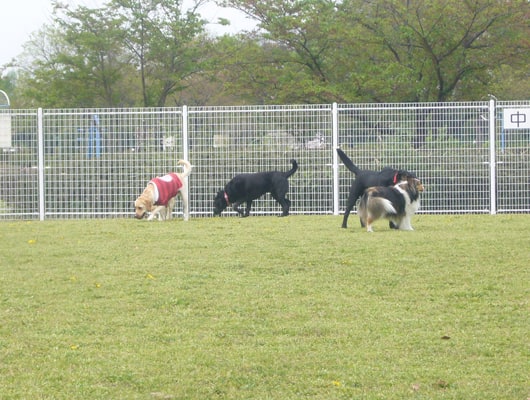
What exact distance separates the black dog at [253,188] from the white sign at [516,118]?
12.8 feet

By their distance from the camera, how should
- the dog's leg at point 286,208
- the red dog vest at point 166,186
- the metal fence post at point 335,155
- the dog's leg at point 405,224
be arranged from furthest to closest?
the metal fence post at point 335,155 → the dog's leg at point 286,208 → the red dog vest at point 166,186 → the dog's leg at point 405,224

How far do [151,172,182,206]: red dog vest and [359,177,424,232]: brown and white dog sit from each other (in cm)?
388

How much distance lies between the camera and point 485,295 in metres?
7.41

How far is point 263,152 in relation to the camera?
56.4 ft

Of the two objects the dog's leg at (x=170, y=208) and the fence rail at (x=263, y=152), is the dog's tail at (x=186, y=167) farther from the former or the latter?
the fence rail at (x=263, y=152)

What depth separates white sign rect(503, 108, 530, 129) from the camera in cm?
1683

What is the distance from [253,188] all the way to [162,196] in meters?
1.82

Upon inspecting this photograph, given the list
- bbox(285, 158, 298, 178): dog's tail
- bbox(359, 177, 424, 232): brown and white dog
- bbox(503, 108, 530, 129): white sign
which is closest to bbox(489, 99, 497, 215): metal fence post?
bbox(503, 108, 530, 129): white sign

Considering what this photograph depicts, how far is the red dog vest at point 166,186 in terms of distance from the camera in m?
15.3

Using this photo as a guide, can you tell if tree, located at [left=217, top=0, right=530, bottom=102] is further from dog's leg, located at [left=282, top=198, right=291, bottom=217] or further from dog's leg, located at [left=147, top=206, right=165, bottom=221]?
dog's leg, located at [left=147, top=206, right=165, bottom=221]

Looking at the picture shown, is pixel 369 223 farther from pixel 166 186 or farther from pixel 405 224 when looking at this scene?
pixel 166 186

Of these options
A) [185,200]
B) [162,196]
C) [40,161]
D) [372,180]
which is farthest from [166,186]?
[372,180]

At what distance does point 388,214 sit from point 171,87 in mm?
20329

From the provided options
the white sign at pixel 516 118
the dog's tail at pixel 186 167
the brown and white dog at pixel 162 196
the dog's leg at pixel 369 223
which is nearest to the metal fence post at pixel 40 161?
the brown and white dog at pixel 162 196
